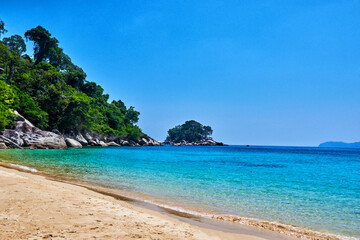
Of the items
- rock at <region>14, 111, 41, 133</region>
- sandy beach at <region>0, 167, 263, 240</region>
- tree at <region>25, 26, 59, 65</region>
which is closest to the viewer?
sandy beach at <region>0, 167, 263, 240</region>

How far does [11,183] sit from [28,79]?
48321 mm

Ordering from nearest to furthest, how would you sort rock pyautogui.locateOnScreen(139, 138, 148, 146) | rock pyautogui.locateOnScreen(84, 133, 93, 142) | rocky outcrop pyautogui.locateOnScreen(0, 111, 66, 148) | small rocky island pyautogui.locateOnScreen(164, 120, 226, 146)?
1. rocky outcrop pyautogui.locateOnScreen(0, 111, 66, 148)
2. rock pyautogui.locateOnScreen(84, 133, 93, 142)
3. rock pyautogui.locateOnScreen(139, 138, 148, 146)
4. small rocky island pyautogui.locateOnScreen(164, 120, 226, 146)

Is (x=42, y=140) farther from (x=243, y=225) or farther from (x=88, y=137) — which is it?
(x=243, y=225)

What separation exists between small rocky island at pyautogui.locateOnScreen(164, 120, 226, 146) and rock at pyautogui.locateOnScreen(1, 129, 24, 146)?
134 m

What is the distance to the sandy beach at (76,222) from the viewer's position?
4.45 m

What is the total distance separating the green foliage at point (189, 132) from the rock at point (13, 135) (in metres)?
138

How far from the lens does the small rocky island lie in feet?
553

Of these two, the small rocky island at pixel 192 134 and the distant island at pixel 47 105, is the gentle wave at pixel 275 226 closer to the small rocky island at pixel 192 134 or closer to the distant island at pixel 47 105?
the distant island at pixel 47 105

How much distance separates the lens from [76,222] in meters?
5.14

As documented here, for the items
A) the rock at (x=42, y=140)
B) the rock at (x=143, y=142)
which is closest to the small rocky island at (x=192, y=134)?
the rock at (x=143, y=142)

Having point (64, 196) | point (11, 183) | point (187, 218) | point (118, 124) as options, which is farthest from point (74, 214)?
point (118, 124)

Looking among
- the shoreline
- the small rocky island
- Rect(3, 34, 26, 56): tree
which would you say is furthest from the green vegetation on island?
the small rocky island

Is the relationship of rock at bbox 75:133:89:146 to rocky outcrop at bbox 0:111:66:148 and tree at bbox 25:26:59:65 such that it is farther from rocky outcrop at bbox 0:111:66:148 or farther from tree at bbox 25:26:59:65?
tree at bbox 25:26:59:65

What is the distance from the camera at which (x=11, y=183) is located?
27.8 ft
